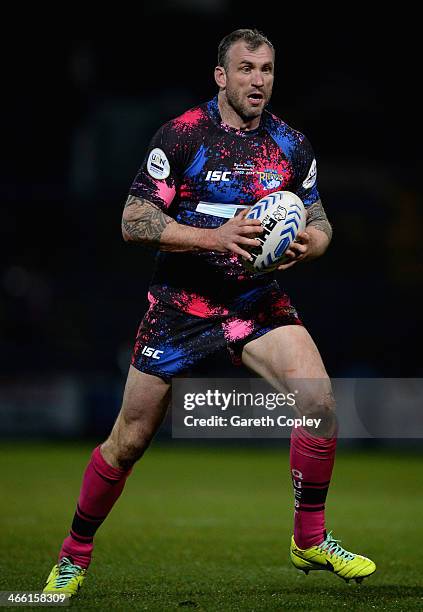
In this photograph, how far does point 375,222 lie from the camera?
17594 mm

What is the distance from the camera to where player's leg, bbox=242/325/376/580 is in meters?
5.25

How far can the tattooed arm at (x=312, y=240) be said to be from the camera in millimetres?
5297

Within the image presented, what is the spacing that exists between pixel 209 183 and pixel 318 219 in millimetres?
598

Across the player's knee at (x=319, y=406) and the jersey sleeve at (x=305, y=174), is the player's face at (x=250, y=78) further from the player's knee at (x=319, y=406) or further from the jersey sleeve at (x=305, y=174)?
the player's knee at (x=319, y=406)

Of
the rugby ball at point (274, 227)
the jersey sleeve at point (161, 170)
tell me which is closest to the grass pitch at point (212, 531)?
the rugby ball at point (274, 227)

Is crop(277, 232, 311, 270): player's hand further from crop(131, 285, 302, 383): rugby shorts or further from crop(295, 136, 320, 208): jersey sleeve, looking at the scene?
crop(295, 136, 320, 208): jersey sleeve

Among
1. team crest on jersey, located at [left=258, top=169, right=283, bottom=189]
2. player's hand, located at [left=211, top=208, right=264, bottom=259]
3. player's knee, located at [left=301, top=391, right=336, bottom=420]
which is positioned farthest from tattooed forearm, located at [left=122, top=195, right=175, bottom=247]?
player's knee, located at [left=301, top=391, right=336, bottom=420]

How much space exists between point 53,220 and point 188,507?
9.76 meters

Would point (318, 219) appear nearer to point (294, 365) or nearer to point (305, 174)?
point (305, 174)

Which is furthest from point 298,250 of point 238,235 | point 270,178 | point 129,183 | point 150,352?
point 129,183

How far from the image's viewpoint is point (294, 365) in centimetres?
525

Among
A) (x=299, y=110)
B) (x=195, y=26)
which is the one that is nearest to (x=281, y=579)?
(x=299, y=110)

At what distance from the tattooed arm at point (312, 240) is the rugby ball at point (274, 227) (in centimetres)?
4

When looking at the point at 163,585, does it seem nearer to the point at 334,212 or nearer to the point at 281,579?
the point at 281,579
